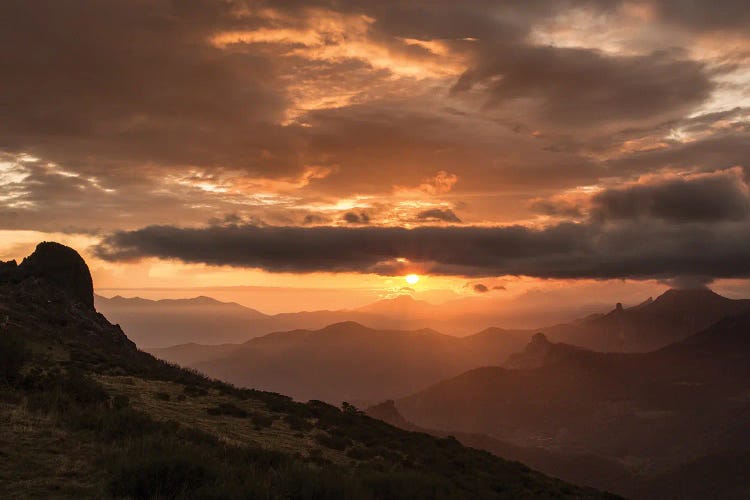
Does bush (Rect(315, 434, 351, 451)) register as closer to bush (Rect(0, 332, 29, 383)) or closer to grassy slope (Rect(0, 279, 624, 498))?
grassy slope (Rect(0, 279, 624, 498))

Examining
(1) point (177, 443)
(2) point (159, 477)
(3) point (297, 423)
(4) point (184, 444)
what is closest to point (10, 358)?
(4) point (184, 444)

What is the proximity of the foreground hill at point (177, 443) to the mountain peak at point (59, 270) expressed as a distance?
13.1m

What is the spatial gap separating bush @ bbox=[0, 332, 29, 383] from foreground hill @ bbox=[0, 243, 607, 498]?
0.05m

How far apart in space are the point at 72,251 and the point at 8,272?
979 centimetres

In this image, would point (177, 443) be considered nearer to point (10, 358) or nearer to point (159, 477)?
point (159, 477)

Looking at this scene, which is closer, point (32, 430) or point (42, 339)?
point (32, 430)

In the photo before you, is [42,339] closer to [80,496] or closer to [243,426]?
[243,426]

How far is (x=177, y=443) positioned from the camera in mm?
16156

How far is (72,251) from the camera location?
7325 cm

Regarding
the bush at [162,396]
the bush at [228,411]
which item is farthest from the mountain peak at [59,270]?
the bush at [228,411]

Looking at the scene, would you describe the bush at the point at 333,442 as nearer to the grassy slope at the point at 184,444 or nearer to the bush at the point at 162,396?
the grassy slope at the point at 184,444

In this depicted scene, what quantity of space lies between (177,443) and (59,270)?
6268 centimetres

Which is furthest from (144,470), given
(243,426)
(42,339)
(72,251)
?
(72,251)

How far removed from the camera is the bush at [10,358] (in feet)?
77.8
